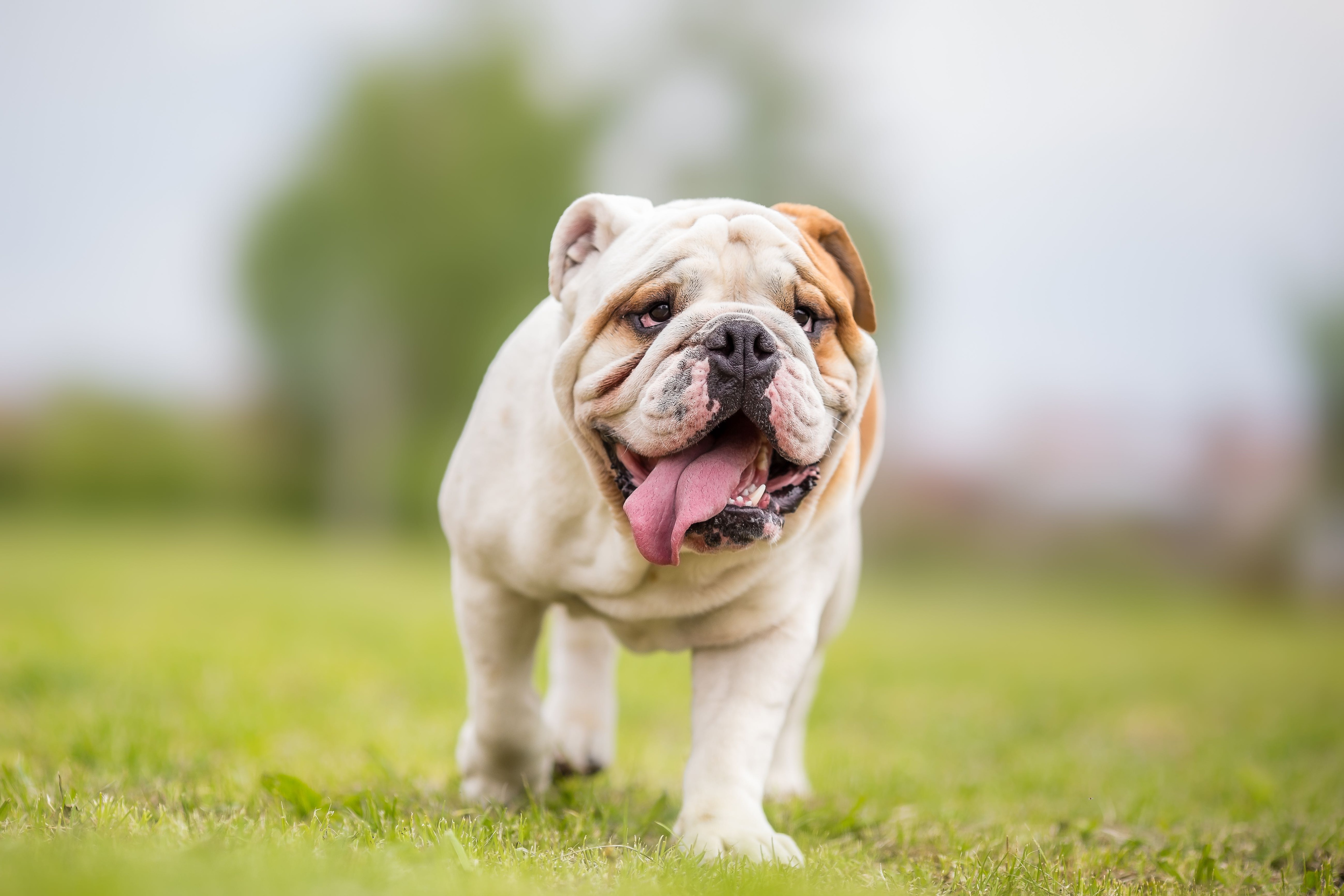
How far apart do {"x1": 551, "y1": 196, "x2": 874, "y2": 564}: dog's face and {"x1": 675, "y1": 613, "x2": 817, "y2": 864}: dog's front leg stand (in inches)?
18.9

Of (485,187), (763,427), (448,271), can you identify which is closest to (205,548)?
(448,271)

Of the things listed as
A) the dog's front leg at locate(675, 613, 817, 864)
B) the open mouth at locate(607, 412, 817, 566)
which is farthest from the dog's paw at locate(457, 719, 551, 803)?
the open mouth at locate(607, 412, 817, 566)

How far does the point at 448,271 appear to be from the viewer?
2211 centimetres

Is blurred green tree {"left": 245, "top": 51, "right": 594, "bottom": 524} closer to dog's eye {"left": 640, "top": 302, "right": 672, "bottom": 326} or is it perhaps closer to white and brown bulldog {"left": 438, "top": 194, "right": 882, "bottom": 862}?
white and brown bulldog {"left": 438, "top": 194, "right": 882, "bottom": 862}

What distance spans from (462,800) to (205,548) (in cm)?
1579

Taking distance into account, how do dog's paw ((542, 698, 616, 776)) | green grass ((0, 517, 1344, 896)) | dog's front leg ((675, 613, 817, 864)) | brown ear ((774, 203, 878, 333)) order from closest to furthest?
green grass ((0, 517, 1344, 896)), dog's front leg ((675, 613, 817, 864)), brown ear ((774, 203, 878, 333)), dog's paw ((542, 698, 616, 776))

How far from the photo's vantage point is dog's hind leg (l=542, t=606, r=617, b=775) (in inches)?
150

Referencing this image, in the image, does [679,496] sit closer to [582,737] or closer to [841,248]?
[841,248]

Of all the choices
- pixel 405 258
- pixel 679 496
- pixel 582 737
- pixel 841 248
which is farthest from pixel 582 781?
pixel 405 258

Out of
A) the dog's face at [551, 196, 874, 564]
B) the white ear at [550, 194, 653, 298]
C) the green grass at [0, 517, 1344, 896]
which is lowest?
the green grass at [0, 517, 1344, 896]

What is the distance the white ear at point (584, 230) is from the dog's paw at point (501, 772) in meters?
1.35

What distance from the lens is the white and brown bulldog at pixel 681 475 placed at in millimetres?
2701

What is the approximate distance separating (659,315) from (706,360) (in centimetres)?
28

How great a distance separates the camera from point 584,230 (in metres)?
3.06
